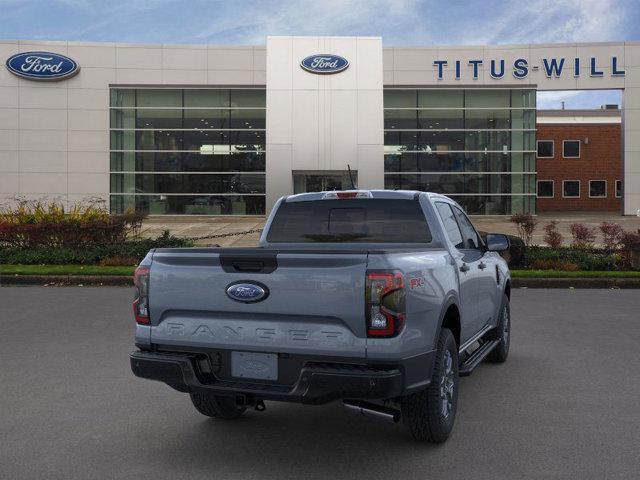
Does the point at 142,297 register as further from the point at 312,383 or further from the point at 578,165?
the point at 578,165

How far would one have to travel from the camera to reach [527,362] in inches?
285

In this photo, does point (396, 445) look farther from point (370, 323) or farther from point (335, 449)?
point (370, 323)

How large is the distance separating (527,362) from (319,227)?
3037 mm

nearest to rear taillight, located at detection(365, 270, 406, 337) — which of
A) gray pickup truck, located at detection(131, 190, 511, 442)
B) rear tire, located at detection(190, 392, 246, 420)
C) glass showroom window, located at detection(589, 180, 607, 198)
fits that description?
gray pickup truck, located at detection(131, 190, 511, 442)

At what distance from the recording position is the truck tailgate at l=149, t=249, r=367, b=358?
392 centimetres

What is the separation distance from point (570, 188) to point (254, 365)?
5281cm

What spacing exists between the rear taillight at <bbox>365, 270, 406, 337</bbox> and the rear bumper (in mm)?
235

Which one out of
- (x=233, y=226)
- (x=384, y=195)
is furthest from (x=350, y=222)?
(x=233, y=226)

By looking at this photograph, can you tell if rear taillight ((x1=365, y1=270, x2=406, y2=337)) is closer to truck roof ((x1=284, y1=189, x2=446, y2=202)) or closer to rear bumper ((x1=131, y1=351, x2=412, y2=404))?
rear bumper ((x1=131, y1=351, x2=412, y2=404))

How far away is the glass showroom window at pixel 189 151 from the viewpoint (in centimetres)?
3850

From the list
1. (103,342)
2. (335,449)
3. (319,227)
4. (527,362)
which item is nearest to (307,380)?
(335,449)

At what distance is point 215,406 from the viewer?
5.09 metres

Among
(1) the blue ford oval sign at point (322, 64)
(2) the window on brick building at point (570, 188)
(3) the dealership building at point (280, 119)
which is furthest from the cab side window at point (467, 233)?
(2) the window on brick building at point (570, 188)

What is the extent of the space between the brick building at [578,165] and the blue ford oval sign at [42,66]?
34.0 metres
